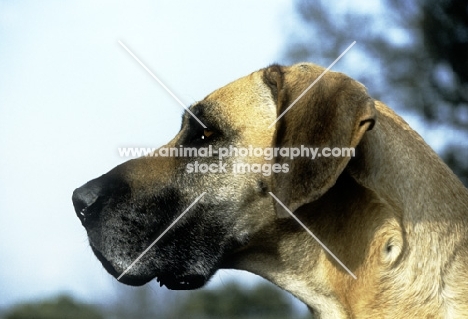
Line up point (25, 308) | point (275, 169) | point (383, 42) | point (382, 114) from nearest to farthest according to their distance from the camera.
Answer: point (275, 169) < point (382, 114) < point (25, 308) < point (383, 42)

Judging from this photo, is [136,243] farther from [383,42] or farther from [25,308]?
[383,42]

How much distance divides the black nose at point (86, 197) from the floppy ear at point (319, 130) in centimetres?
85

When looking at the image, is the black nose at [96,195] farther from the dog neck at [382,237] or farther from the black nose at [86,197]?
the dog neck at [382,237]

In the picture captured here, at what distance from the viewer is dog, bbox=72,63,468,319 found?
289cm

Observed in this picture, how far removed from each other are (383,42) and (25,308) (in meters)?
9.04

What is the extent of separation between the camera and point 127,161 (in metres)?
3.46

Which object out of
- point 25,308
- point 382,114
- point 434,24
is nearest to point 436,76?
point 434,24

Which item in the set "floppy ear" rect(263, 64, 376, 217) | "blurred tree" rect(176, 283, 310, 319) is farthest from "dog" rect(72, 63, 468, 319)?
"blurred tree" rect(176, 283, 310, 319)

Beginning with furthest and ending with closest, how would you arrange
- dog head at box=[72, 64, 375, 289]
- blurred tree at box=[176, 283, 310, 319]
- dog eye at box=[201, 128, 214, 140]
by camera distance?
blurred tree at box=[176, 283, 310, 319] < dog eye at box=[201, 128, 214, 140] < dog head at box=[72, 64, 375, 289]

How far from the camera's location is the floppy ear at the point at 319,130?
9.16ft

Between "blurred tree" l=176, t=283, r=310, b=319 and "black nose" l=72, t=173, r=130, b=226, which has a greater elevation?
"black nose" l=72, t=173, r=130, b=226

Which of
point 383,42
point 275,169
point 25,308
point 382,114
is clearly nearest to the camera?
point 275,169

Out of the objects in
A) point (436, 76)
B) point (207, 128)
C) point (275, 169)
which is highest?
point (207, 128)

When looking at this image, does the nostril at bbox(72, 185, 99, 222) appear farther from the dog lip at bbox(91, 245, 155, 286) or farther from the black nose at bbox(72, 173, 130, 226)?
the dog lip at bbox(91, 245, 155, 286)
